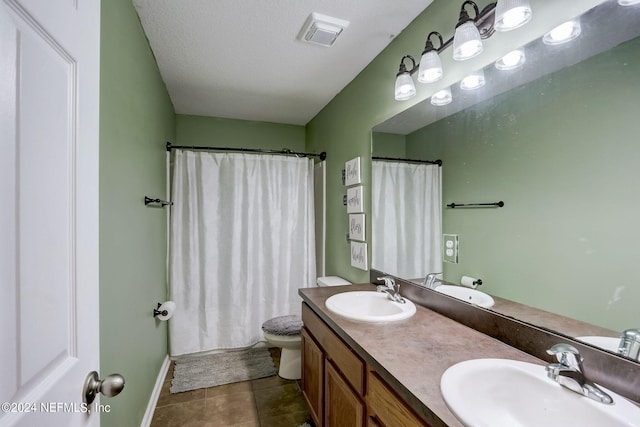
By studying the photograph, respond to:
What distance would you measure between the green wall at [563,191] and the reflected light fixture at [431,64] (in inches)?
9.3

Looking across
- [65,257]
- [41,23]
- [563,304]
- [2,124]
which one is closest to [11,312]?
[65,257]

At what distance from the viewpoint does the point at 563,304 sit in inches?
37.1

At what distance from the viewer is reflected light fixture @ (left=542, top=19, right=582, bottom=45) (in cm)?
91

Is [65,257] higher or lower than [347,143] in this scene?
lower

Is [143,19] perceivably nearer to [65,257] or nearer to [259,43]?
[259,43]

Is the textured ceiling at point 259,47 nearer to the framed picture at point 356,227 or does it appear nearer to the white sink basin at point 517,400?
the framed picture at point 356,227

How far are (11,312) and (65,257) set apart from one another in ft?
0.54

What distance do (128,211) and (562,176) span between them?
1.82m

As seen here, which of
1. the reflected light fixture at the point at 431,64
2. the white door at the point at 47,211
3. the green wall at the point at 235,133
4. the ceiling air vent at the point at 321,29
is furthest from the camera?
the green wall at the point at 235,133

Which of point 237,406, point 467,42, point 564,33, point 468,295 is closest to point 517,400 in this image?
point 468,295

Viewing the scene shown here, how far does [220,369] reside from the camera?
94.7 inches

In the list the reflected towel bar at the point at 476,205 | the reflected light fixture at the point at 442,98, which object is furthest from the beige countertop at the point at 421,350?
the reflected light fixture at the point at 442,98

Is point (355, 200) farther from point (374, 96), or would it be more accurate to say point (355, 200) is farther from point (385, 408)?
point (385, 408)

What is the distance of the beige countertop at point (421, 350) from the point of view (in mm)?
761
